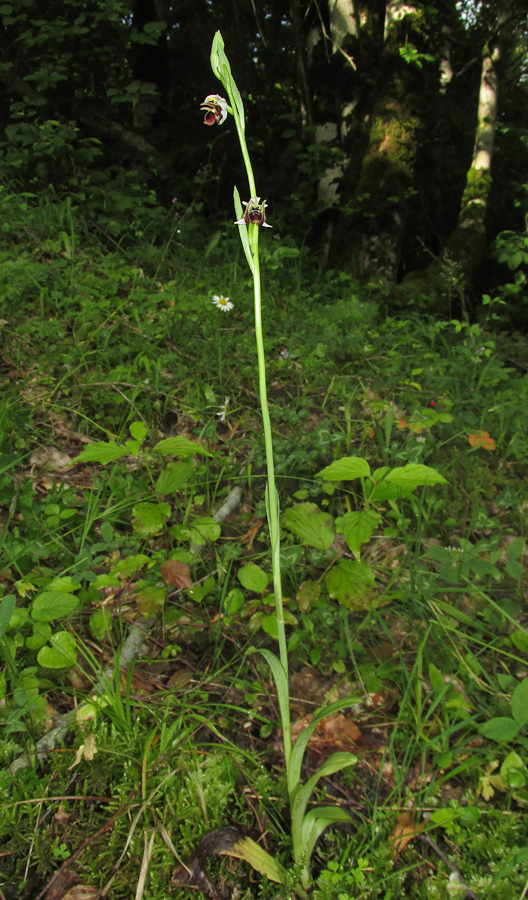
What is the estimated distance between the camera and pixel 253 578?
129 cm

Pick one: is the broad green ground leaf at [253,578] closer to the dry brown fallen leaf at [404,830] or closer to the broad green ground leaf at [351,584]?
the broad green ground leaf at [351,584]

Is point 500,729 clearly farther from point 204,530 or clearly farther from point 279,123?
point 279,123

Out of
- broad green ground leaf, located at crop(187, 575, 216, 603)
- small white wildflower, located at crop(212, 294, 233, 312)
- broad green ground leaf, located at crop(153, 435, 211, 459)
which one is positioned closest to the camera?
broad green ground leaf, located at crop(187, 575, 216, 603)

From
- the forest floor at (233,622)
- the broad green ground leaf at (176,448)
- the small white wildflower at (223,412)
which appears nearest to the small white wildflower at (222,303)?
the forest floor at (233,622)

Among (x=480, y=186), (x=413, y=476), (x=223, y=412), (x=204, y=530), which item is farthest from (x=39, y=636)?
(x=480, y=186)

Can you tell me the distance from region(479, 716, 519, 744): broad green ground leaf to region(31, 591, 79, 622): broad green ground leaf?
2.90ft

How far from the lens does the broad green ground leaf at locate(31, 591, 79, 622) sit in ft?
3.59

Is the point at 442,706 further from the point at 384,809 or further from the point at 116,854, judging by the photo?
the point at 116,854

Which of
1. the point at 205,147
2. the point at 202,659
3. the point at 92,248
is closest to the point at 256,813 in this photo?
the point at 202,659

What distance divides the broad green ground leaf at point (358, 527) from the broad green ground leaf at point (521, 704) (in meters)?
0.43

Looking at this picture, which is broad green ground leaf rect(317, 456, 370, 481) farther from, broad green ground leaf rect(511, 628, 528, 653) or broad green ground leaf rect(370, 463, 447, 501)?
broad green ground leaf rect(511, 628, 528, 653)

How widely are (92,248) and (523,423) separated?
266 cm

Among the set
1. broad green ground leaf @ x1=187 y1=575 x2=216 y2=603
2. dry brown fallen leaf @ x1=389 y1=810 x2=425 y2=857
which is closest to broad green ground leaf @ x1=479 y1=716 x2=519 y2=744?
dry brown fallen leaf @ x1=389 y1=810 x2=425 y2=857

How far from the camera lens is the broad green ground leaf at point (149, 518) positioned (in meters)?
1.35
